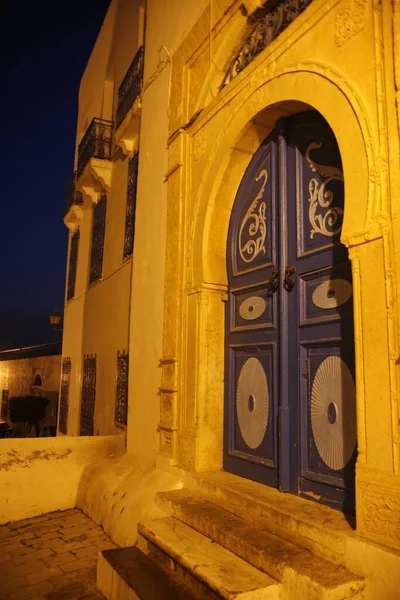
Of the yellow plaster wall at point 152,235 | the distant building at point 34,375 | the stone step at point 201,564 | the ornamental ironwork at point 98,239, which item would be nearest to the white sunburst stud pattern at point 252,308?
the yellow plaster wall at point 152,235

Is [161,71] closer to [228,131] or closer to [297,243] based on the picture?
[228,131]

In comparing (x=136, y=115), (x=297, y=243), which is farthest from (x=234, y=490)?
(x=136, y=115)

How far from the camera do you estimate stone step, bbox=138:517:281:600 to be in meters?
2.47

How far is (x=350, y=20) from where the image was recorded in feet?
9.85

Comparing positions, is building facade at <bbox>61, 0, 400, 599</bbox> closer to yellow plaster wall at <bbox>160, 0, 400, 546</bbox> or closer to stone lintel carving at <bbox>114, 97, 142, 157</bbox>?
yellow plaster wall at <bbox>160, 0, 400, 546</bbox>

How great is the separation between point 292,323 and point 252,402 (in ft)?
2.61

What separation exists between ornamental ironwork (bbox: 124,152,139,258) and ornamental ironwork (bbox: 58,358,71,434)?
384cm

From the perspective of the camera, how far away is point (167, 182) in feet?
16.9

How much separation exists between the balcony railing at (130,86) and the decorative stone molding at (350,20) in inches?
170

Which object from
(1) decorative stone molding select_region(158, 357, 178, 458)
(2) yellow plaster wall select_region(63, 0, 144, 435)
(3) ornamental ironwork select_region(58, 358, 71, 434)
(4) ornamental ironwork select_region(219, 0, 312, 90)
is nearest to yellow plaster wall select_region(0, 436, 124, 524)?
(2) yellow plaster wall select_region(63, 0, 144, 435)

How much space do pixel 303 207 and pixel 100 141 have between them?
19.7 ft

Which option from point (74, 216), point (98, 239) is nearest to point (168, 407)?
point (98, 239)

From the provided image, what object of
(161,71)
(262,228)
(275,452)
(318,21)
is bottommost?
(275,452)

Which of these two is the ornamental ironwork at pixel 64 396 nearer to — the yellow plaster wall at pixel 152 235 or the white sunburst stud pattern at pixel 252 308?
the yellow plaster wall at pixel 152 235
